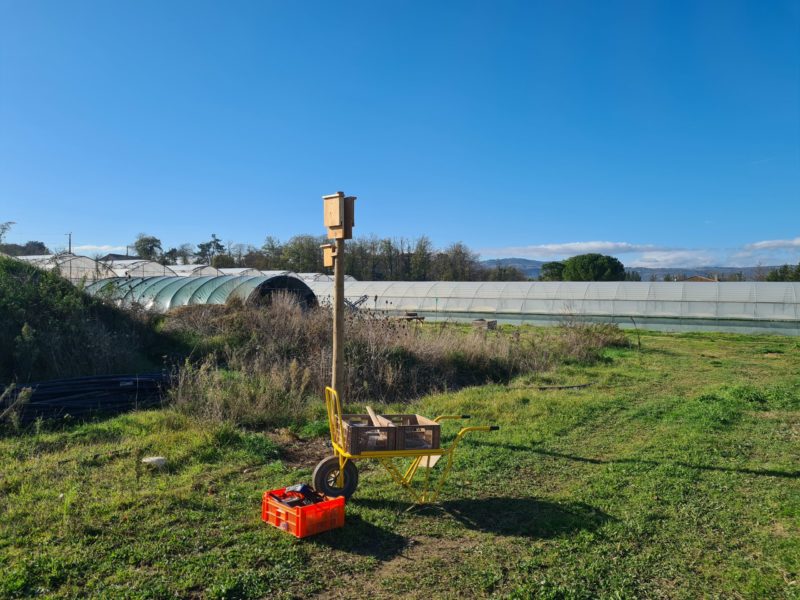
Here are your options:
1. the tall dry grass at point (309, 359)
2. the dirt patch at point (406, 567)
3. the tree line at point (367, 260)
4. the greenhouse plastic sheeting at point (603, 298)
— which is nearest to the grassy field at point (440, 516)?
the dirt patch at point (406, 567)

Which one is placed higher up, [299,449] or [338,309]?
[338,309]

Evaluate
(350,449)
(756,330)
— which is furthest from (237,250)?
(350,449)

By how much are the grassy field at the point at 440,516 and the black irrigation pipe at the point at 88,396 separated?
0.56 meters

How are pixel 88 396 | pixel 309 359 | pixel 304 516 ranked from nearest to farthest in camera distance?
pixel 304 516 → pixel 88 396 → pixel 309 359

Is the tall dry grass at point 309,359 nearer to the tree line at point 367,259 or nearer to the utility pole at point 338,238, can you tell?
the utility pole at point 338,238

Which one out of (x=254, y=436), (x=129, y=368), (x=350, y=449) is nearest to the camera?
(x=350, y=449)

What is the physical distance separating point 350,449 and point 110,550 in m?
1.75

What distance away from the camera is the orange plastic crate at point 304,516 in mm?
4182

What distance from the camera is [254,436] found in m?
6.72

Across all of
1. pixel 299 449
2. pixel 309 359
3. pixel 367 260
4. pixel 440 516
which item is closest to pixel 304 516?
pixel 440 516

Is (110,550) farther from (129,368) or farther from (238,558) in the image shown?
(129,368)

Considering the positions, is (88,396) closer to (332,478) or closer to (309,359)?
(309,359)

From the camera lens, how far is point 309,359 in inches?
402

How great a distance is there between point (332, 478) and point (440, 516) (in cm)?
94
